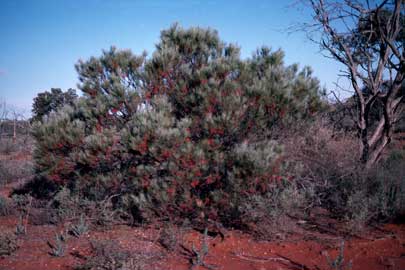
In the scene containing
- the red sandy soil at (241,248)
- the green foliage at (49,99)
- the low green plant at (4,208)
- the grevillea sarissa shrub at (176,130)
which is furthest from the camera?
the green foliage at (49,99)

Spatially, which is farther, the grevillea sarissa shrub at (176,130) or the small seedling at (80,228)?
the small seedling at (80,228)

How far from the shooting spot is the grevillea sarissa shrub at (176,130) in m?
4.69

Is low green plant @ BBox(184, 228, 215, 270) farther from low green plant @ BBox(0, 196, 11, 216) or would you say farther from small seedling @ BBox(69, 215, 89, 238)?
low green plant @ BBox(0, 196, 11, 216)

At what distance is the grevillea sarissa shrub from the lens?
15.4 feet

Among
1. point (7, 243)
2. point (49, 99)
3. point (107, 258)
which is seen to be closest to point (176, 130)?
point (107, 258)

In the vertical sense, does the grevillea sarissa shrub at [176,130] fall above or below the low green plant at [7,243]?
above

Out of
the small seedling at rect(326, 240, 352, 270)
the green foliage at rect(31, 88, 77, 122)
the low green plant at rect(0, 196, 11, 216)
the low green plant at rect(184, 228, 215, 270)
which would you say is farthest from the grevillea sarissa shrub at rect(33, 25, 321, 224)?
the green foliage at rect(31, 88, 77, 122)

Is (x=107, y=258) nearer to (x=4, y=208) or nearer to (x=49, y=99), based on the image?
(x=4, y=208)

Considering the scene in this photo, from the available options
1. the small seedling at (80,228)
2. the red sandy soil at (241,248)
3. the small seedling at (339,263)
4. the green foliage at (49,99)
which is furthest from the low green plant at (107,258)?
the green foliage at (49,99)

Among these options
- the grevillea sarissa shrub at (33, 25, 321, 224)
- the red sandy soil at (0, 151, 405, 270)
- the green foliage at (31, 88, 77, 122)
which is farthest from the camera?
the green foliage at (31, 88, 77, 122)

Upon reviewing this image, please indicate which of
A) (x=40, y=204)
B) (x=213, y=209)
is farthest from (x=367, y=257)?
(x=40, y=204)

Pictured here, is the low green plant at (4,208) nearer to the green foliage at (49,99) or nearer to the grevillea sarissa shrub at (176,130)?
the grevillea sarissa shrub at (176,130)

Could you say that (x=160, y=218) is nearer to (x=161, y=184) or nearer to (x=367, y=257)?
(x=161, y=184)

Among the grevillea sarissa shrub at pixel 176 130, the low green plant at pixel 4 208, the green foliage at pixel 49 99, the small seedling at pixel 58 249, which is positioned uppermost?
the green foliage at pixel 49 99
